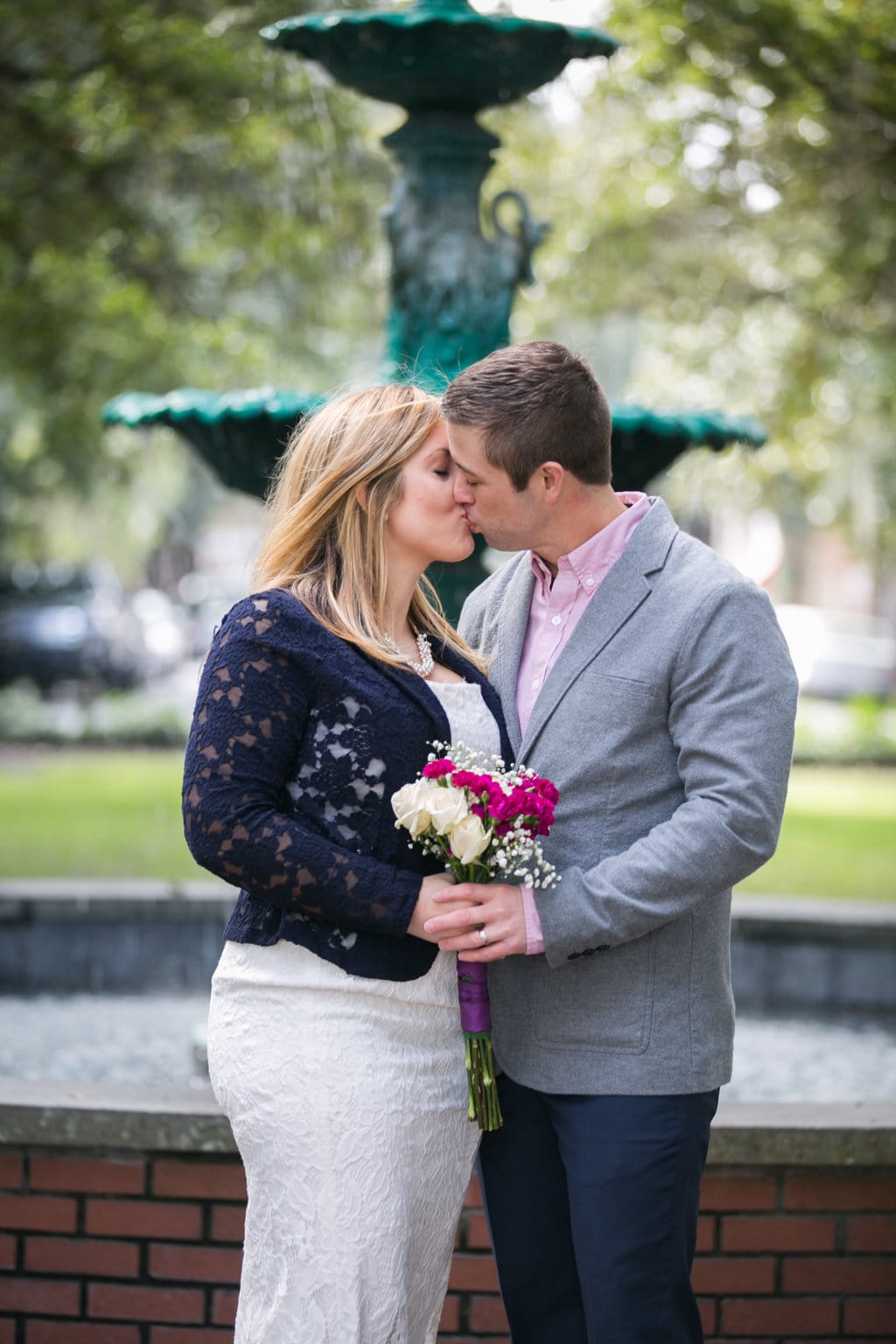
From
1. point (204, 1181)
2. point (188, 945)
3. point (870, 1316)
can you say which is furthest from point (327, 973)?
point (188, 945)

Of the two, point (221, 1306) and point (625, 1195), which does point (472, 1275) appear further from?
point (625, 1195)

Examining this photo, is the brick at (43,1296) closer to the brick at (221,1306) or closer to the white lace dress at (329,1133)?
the brick at (221,1306)

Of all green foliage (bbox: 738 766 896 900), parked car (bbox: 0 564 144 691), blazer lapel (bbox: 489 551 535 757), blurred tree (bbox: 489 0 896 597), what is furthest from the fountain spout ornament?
parked car (bbox: 0 564 144 691)

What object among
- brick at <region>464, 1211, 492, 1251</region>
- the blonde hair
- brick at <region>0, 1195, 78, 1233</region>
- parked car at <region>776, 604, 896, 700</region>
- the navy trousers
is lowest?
parked car at <region>776, 604, 896, 700</region>

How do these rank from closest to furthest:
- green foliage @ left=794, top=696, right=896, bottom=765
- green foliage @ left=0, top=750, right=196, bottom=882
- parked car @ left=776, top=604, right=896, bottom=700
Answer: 1. green foliage @ left=0, top=750, right=196, bottom=882
2. green foliage @ left=794, top=696, right=896, bottom=765
3. parked car @ left=776, top=604, right=896, bottom=700

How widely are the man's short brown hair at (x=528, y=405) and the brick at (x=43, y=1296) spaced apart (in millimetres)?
1896

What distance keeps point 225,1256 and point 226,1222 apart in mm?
65

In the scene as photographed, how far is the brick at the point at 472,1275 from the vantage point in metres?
3.09

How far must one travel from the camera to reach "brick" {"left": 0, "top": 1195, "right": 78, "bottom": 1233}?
3.13 meters

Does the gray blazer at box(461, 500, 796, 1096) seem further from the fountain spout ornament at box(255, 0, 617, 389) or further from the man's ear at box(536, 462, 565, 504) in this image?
the fountain spout ornament at box(255, 0, 617, 389)

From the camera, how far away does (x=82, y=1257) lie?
313 centimetres

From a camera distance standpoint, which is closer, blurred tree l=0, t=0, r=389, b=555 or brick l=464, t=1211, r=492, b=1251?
brick l=464, t=1211, r=492, b=1251

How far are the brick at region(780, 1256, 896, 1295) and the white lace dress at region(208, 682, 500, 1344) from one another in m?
0.99

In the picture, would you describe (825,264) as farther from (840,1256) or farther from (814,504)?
(814,504)
